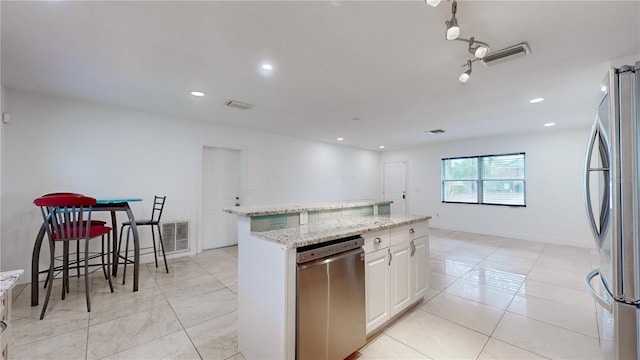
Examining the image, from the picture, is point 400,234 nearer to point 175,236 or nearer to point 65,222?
point 65,222

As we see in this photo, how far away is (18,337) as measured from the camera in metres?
1.98

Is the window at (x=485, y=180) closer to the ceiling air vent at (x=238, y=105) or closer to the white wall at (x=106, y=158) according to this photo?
the white wall at (x=106, y=158)

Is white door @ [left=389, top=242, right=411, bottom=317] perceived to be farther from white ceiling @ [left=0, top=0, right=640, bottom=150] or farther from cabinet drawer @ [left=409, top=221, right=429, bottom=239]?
white ceiling @ [left=0, top=0, right=640, bottom=150]

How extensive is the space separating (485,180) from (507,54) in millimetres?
4834

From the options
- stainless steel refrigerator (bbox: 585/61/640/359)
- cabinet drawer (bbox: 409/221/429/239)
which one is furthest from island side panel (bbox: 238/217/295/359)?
stainless steel refrigerator (bbox: 585/61/640/359)

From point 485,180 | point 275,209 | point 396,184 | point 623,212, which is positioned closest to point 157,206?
point 275,209

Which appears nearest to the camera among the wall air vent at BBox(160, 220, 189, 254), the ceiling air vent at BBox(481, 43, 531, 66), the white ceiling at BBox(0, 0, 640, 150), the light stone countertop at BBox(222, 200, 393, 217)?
the white ceiling at BBox(0, 0, 640, 150)

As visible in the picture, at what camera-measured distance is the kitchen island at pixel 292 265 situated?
149 centimetres

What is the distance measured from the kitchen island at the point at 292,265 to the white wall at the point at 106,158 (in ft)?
9.27

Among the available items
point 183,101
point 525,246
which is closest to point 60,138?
point 183,101

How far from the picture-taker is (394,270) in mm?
2195

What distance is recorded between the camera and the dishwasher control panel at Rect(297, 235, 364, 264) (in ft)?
5.00

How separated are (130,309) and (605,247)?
3.72 m

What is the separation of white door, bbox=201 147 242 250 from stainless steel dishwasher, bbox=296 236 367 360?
146 inches
